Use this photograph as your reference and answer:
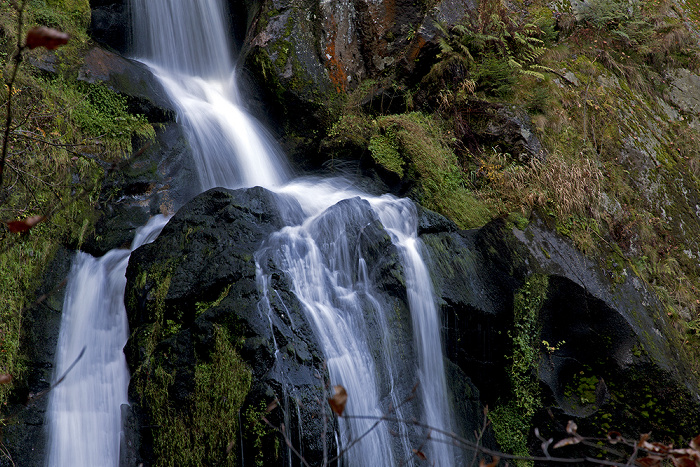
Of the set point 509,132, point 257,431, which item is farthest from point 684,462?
point 509,132

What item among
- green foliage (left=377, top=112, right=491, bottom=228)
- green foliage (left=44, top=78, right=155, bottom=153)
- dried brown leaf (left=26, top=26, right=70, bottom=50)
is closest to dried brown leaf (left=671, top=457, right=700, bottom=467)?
dried brown leaf (left=26, top=26, right=70, bottom=50)

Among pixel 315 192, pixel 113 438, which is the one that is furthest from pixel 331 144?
pixel 113 438

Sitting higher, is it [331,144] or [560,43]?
[560,43]

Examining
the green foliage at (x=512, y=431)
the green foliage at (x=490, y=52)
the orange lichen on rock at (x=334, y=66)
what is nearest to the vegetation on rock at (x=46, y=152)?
the orange lichen on rock at (x=334, y=66)

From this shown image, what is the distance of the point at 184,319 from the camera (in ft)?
14.5

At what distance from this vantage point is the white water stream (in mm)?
4359

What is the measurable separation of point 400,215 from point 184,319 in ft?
9.48

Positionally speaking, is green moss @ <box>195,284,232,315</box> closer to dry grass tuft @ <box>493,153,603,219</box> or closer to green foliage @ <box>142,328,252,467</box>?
green foliage @ <box>142,328,252,467</box>

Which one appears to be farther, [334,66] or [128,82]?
[334,66]

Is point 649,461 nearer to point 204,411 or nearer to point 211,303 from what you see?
point 204,411

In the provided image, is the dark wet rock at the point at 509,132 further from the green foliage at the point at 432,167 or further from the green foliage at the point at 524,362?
the green foliage at the point at 524,362

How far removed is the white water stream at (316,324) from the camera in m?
4.36

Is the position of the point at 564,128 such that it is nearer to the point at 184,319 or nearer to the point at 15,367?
the point at 184,319

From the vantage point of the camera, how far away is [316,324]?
4445 millimetres
